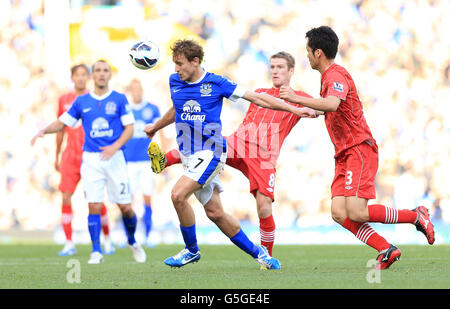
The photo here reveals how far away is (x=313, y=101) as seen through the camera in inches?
263

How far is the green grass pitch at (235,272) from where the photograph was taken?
20.0ft

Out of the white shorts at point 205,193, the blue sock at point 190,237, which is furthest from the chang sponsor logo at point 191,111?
the blue sock at point 190,237

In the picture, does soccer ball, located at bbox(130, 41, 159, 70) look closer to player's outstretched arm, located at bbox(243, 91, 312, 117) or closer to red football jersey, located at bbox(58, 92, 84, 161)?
player's outstretched arm, located at bbox(243, 91, 312, 117)

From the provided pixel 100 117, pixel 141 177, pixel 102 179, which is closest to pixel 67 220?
pixel 141 177

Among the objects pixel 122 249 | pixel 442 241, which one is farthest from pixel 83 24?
pixel 442 241

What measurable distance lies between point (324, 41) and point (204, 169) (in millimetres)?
1510

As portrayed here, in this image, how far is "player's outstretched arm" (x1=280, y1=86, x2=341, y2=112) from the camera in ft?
21.6

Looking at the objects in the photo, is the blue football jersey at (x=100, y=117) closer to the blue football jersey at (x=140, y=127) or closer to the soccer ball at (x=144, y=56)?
the soccer ball at (x=144, y=56)

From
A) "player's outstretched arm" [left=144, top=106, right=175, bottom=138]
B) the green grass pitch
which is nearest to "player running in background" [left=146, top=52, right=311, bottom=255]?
"player's outstretched arm" [left=144, top=106, right=175, bottom=138]

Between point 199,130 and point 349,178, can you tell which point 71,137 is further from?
point 349,178

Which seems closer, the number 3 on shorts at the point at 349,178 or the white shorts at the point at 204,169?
the white shorts at the point at 204,169

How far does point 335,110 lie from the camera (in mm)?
6789

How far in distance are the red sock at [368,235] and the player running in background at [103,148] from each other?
2745 millimetres

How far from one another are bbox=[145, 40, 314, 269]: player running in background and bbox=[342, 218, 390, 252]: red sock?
87 centimetres
